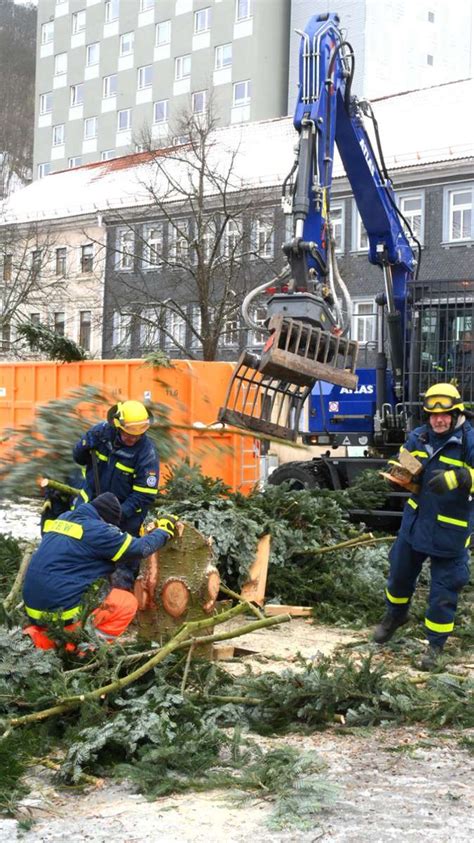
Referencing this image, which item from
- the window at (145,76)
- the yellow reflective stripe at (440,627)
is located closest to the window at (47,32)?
the window at (145,76)

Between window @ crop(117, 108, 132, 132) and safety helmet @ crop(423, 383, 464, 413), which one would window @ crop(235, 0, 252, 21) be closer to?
window @ crop(117, 108, 132, 132)

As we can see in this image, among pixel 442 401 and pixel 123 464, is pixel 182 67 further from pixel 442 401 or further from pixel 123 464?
pixel 442 401

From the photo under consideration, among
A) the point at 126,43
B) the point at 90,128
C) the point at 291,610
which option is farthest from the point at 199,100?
the point at 291,610

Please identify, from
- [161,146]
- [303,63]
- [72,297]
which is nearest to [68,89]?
[72,297]

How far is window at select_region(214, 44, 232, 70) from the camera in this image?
50438mm

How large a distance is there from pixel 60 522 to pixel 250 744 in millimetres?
1703

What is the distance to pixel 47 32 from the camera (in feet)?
195

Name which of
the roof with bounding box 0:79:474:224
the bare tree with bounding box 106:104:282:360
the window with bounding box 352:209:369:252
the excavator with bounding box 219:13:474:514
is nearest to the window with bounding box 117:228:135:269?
the bare tree with bounding box 106:104:282:360

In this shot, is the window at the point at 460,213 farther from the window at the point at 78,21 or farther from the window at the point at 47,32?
the window at the point at 47,32

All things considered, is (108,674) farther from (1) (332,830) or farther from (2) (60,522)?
(1) (332,830)

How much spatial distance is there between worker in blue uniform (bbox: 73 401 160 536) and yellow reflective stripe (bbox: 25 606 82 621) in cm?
155

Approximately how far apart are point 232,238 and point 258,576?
63.4 feet

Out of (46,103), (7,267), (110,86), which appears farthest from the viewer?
(46,103)

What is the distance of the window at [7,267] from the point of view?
29.8 meters
